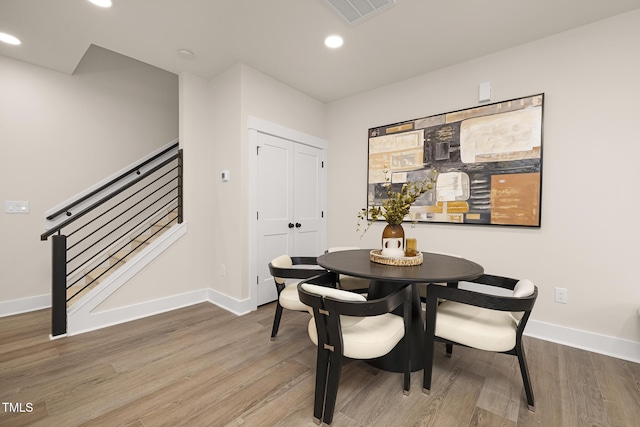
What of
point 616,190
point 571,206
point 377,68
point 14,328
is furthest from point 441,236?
point 14,328

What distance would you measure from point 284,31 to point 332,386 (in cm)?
274

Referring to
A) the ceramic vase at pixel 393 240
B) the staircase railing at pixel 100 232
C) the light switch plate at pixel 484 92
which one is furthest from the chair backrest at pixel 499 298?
the staircase railing at pixel 100 232

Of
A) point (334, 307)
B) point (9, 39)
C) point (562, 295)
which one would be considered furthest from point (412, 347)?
point (9, 39)

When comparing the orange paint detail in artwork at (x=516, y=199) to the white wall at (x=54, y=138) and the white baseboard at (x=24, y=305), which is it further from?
the white baseboard at (x=24, y=305)

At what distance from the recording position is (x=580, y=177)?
2.38 m

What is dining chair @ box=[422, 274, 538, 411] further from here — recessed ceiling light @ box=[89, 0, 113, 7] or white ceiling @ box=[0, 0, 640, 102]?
recessed ceiling light @ box=[89, 0, 113, 7]

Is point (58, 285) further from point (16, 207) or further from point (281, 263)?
point (281, 263)

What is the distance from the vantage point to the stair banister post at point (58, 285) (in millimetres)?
2336

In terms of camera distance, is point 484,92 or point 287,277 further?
point 484,92

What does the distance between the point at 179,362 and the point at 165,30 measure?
2781 millimetres

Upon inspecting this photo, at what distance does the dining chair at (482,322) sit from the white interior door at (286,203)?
206 cm

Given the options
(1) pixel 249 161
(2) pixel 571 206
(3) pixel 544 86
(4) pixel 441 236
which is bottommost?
(4) pixel 441 236

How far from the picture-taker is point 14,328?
8.55 feet

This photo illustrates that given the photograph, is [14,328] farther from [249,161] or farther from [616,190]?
[616,190]
